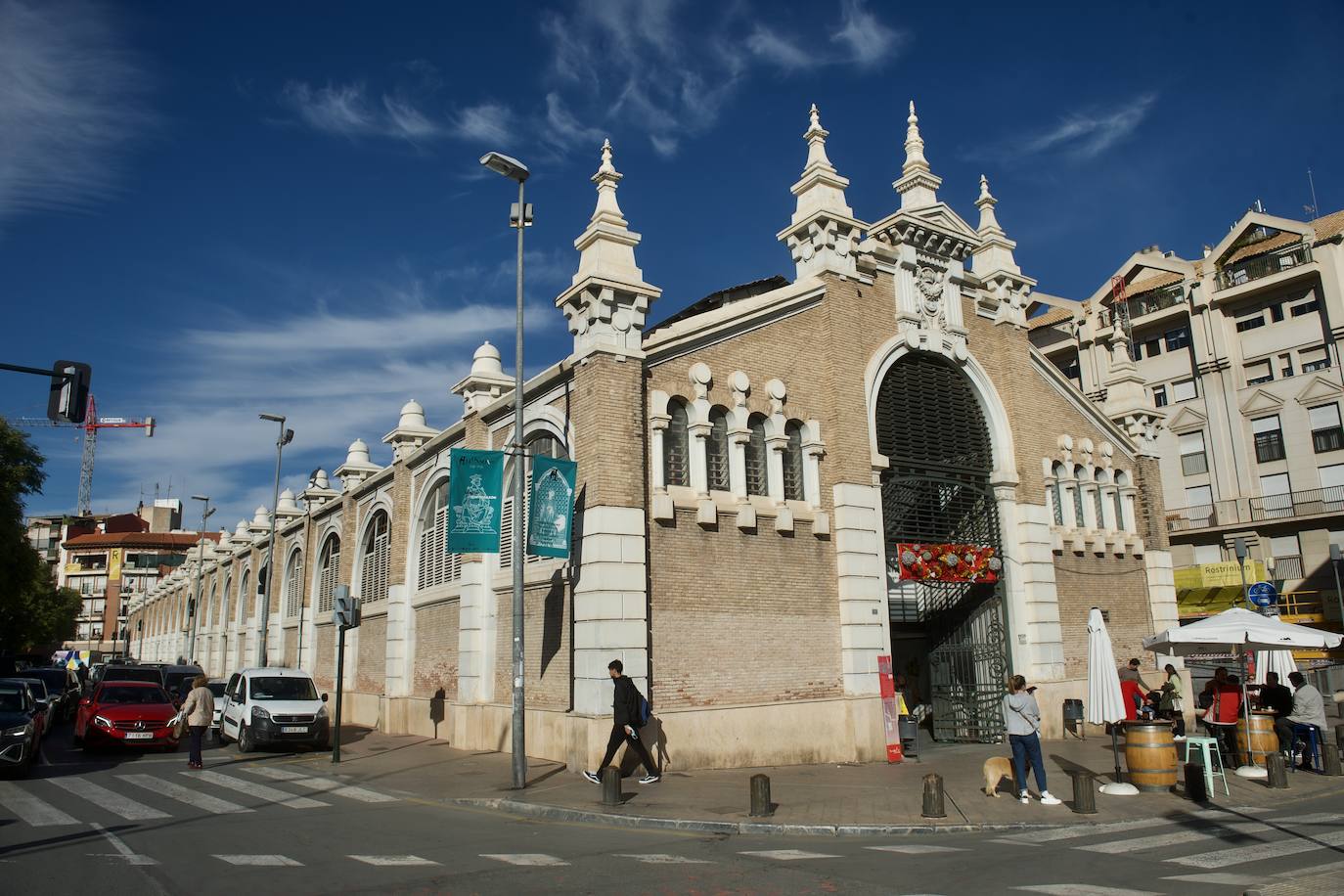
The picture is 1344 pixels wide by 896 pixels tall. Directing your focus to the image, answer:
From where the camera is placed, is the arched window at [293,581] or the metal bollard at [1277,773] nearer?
the metal bollard at [1277,773]

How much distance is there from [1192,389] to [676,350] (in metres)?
36.8

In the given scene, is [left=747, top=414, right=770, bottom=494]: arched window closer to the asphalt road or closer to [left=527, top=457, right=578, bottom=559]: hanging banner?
[left=527, top=457, right=578, bottom=559]: hanging banner

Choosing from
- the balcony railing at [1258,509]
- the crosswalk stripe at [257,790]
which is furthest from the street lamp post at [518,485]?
the balcony railing at [1258,509]

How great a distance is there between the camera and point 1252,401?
41.9m

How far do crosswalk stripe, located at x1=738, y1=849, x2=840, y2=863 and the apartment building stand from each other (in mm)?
31909

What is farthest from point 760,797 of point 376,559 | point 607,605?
point 376,559

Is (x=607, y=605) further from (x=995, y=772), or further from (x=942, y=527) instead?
(x=942, y=527)

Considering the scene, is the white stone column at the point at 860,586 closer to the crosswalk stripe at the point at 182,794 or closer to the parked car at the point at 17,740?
the crosswalk stripe at the point at 182,794

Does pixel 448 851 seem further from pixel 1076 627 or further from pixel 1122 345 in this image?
pixel 1122 345

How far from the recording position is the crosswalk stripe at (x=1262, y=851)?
28.5ft

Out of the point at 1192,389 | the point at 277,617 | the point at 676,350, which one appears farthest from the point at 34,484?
the point at 1192,389

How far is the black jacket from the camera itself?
13797 millimetres

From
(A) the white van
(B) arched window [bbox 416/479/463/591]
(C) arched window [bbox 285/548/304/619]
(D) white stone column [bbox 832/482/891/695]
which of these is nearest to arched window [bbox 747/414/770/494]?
(D) white stone column [bbox 832/482/891/695]

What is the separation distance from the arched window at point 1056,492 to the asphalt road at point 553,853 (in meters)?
11.5
